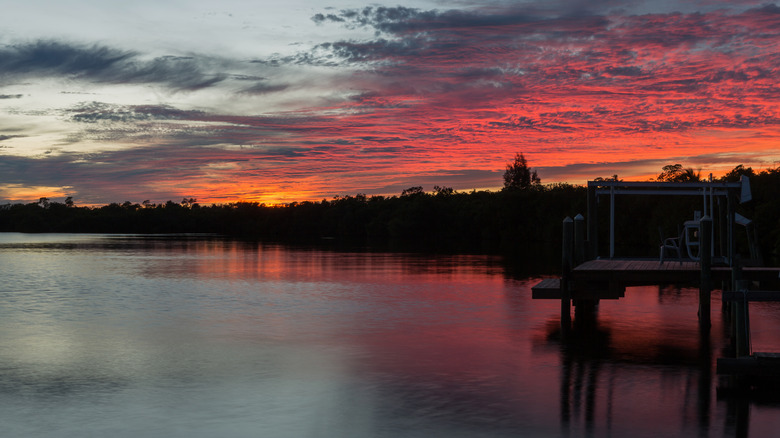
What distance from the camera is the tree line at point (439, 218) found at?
73.0 m

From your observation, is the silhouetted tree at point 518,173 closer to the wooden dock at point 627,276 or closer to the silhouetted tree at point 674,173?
the silhouetted tree at point 674,173

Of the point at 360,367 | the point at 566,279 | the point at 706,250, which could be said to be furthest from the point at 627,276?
the point at 360,367

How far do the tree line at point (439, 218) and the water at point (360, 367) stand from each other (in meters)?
33.2

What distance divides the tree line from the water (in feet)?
109

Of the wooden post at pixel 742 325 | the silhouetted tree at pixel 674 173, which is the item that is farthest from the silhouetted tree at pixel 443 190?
the wooden post at pixel 742 325

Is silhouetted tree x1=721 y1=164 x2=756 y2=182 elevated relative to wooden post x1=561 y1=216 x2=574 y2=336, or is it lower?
elevated

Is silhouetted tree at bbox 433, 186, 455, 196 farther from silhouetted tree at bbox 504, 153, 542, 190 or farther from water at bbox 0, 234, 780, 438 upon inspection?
water at bbox 0, 234, 780, 438

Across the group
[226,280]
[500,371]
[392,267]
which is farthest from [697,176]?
Answer: [500,371]

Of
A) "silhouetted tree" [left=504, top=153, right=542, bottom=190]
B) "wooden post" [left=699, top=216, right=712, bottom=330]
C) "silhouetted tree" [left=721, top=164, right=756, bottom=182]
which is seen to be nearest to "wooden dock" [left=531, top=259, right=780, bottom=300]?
"wooden post" [left=699, top=216, right=712, bottom=330]

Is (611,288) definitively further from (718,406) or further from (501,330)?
(718,406)

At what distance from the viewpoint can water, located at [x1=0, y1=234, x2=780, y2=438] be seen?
10.3m

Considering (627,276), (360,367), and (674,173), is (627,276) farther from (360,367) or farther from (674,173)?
(674,173)

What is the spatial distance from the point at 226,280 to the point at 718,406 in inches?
1058

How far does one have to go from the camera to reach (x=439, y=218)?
14038 centimetres
